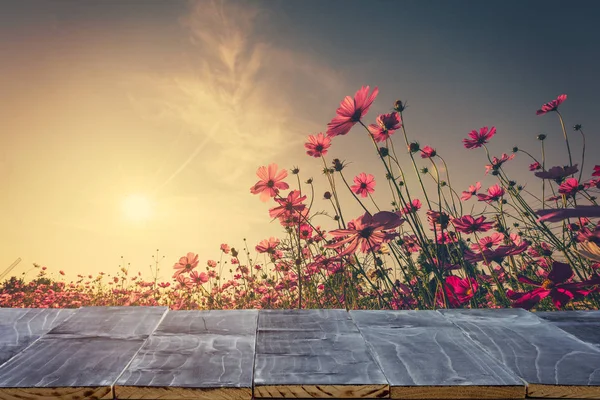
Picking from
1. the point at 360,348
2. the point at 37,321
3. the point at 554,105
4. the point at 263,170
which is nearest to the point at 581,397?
the point at 360,348

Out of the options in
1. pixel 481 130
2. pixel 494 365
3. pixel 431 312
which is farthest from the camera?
pixel 481 130

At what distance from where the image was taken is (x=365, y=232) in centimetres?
199

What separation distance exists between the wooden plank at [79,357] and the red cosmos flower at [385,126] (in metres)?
1.58

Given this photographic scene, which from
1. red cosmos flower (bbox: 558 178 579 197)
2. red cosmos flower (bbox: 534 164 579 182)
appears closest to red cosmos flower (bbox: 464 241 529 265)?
red cosmos flower (bbox: 534 164 579 182)

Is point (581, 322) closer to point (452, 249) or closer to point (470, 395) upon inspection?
point (470, 395)

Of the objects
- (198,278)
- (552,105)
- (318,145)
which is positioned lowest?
(198,278)

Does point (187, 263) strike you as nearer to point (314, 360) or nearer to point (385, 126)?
point (385, 126)

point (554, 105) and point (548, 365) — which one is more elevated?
point (554, 105)

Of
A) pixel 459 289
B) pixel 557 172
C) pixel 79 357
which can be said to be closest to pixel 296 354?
pixel 79 357

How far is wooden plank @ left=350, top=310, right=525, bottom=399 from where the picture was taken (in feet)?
2.96

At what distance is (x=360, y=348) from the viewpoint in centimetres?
111

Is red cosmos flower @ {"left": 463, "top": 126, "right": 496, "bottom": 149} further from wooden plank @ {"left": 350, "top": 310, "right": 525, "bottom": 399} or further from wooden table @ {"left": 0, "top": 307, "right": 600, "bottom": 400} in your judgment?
wooden plank @ {"left": 350, "top": 310, "right": 525, "bottom": 399}

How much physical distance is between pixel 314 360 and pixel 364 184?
185 centimetres

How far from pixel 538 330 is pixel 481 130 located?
191 cm
